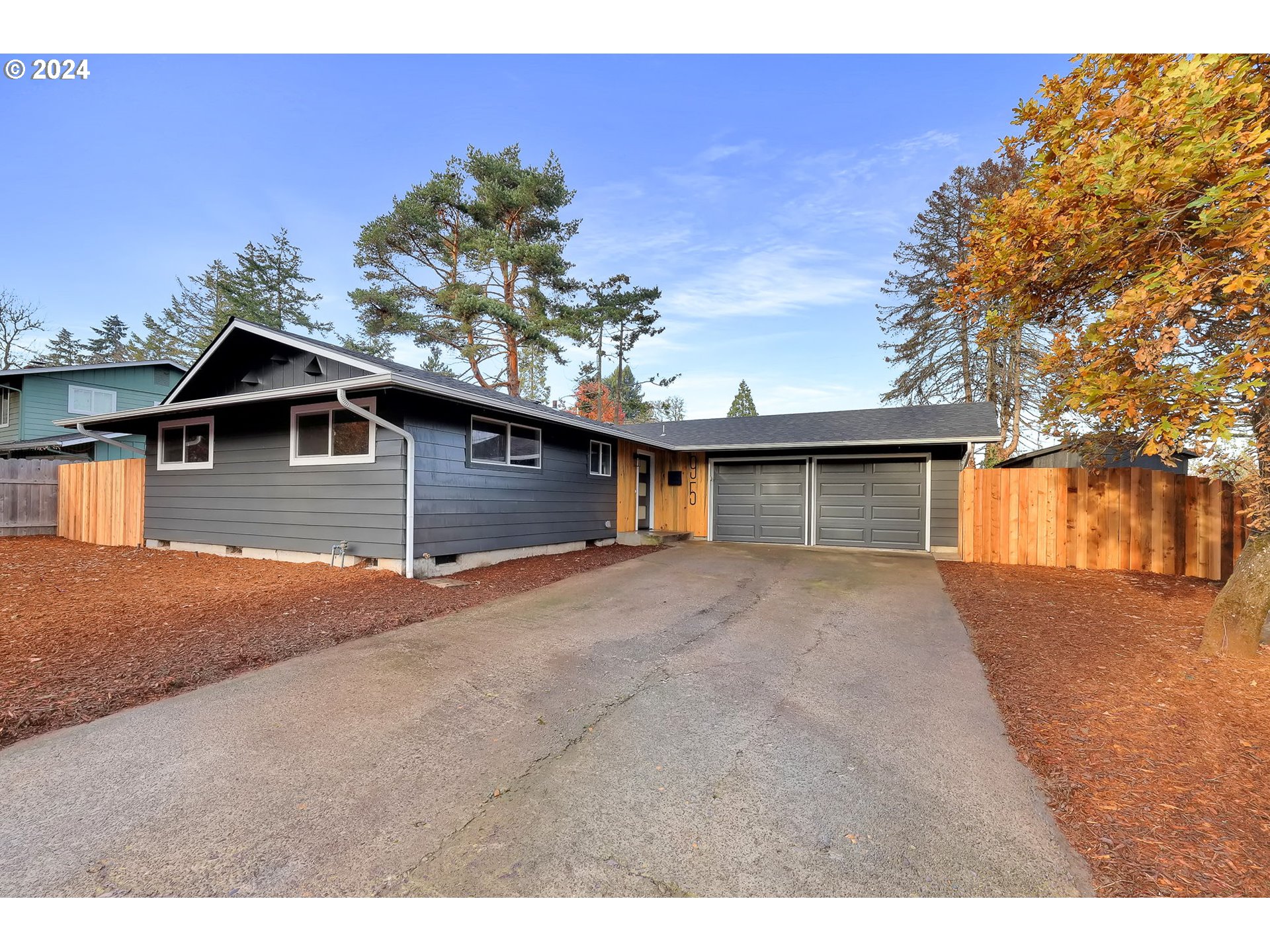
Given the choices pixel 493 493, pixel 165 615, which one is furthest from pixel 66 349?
pixel 165 615

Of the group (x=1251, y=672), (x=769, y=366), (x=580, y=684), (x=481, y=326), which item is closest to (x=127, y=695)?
(x=580, y=684)

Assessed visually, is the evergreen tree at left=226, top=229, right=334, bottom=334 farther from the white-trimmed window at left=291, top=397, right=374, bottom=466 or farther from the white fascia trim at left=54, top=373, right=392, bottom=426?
the white-trimmed window at left=291, top=397, right=374, bottom=466

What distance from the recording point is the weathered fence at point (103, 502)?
988 centimetres

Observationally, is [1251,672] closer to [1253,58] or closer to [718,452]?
[1253,58]

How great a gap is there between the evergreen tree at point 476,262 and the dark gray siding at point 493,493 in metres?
7.67

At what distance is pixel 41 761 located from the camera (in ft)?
7.76

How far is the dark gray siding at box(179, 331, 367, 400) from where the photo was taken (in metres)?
7.84

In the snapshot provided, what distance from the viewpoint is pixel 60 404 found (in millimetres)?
15453

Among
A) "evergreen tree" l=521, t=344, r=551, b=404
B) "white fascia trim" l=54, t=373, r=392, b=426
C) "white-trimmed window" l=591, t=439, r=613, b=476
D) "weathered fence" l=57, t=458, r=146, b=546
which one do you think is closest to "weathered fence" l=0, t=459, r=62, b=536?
"weathered fence" l=57, t=458, r=146, b=546

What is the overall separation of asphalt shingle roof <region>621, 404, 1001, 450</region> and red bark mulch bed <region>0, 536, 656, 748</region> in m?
5.54

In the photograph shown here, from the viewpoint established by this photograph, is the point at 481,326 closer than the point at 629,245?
Yes

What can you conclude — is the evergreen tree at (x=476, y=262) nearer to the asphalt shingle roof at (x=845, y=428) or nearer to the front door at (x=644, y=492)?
the asphalt shingle roof at (x=845, y=428)

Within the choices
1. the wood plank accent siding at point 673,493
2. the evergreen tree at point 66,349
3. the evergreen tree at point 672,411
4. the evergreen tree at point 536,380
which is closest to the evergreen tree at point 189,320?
the evergreen tree at point 66,349
